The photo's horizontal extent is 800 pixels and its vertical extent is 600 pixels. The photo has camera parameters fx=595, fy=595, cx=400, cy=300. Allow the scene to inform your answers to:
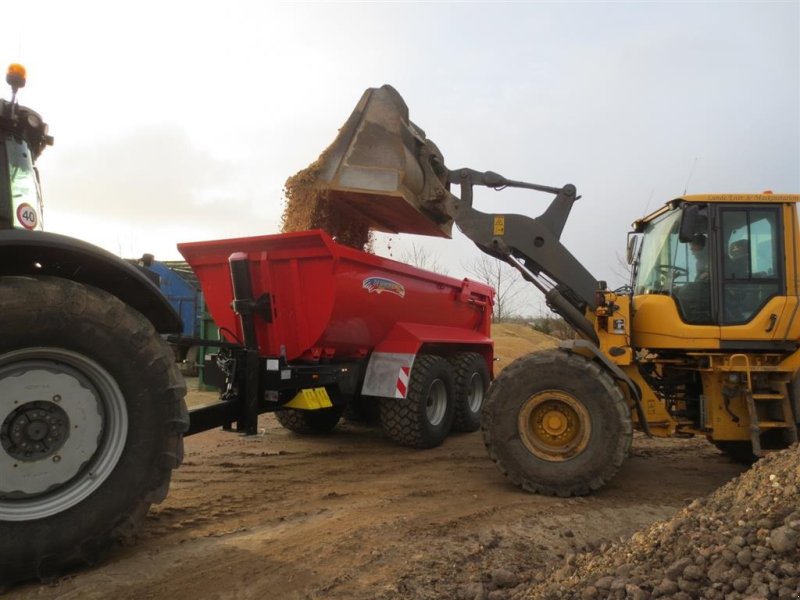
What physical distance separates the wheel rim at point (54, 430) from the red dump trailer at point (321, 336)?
1114 millimetres

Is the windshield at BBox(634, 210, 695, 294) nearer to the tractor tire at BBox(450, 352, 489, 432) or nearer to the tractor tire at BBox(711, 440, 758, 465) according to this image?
the tractor tire at BBox(711, 440, 758, 465)

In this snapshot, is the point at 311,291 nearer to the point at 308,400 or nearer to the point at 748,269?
the point at 308,400

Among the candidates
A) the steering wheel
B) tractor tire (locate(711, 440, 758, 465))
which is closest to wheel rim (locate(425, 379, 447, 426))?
the steering wheel

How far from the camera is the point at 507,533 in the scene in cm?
376

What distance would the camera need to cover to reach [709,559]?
238 cm

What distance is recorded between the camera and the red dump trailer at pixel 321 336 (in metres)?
5.02

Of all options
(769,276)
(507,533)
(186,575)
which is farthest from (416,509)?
(769,276)

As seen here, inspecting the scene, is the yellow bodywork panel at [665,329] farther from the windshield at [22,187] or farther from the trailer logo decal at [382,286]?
the windshield at [22,187]

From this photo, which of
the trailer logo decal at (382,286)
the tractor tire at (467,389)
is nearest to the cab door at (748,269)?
the trailer logo decal at (382,286)

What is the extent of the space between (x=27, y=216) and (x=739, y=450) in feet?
20.2

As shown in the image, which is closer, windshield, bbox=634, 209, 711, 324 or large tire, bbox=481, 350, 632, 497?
large tire, bbox=481, 350, 632, 497

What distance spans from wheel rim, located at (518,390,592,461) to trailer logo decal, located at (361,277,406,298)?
1.82 meters

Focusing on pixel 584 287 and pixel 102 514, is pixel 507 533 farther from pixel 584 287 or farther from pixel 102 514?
pixel 584 287

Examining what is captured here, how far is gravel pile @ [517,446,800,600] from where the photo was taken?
2.21m
